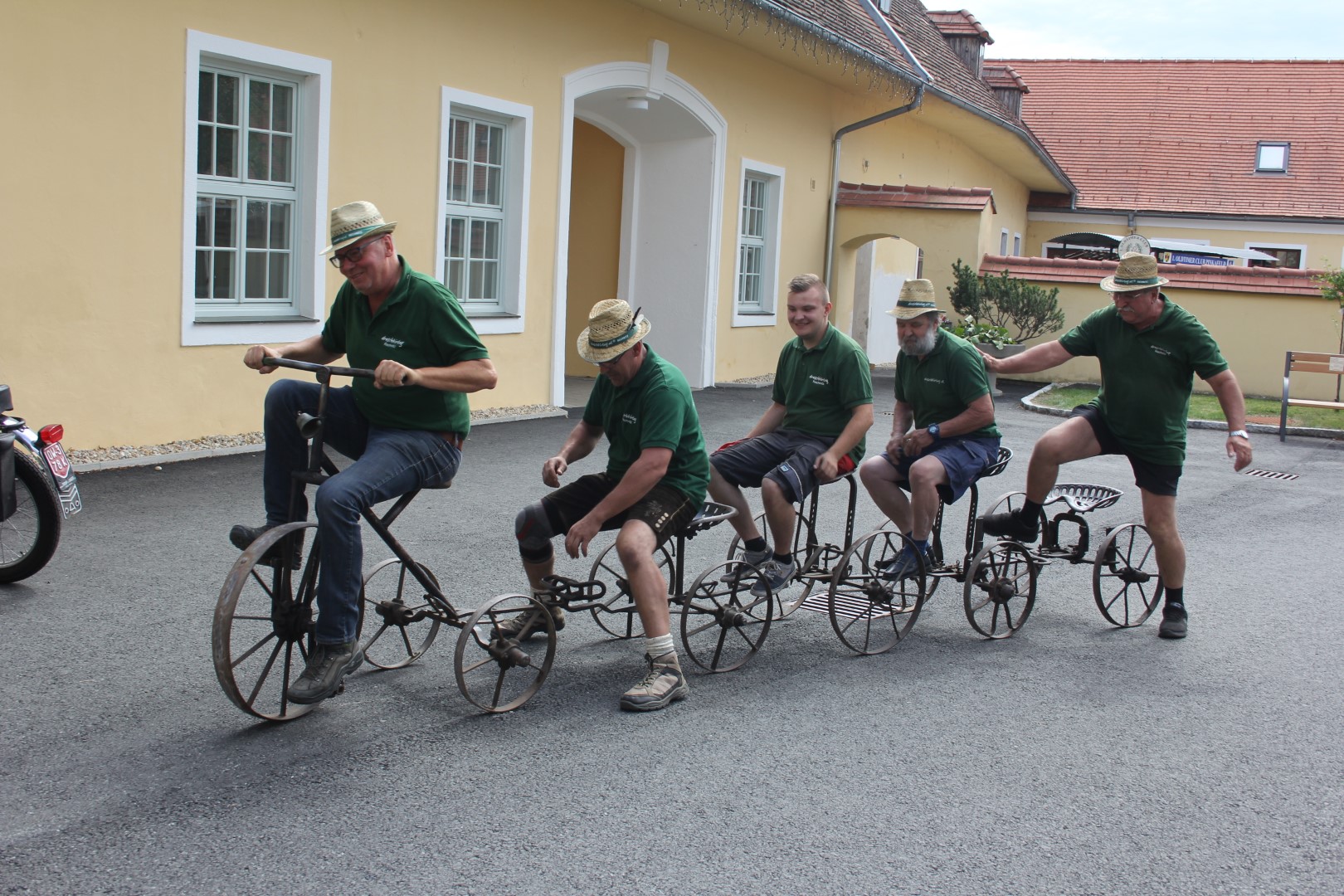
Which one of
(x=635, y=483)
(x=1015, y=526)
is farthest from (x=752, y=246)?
(x=635, y=483)

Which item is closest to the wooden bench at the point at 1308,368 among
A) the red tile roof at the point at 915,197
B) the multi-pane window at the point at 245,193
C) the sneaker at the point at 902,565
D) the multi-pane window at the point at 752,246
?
the red tile roof at the point at 915,197

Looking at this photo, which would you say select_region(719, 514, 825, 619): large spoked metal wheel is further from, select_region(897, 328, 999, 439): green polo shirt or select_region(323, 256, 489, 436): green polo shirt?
select_region(323, 256, 489, 436): green polo shirt

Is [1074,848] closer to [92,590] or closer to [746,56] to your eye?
[92,590]

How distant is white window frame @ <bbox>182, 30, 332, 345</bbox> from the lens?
9.57 m

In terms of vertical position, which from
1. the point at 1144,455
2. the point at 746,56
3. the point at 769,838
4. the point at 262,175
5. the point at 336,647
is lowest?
the point at 769,838

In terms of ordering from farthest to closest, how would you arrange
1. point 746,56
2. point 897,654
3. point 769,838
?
point 746,56 → point 897,654 → point 769,838

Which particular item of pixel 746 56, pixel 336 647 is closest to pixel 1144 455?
pixel 336 647

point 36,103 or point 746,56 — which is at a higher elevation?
point 746,56

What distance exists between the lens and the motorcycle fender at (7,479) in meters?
5.78

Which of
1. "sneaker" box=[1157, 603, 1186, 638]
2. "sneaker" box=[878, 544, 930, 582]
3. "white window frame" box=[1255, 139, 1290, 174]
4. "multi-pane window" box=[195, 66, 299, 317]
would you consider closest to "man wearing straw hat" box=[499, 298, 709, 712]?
"sneaker" box=[878, 544, 930, 582]

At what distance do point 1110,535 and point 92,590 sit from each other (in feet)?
16.1

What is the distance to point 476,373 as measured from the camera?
185 inches

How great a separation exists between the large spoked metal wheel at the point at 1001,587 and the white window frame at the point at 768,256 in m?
11.8

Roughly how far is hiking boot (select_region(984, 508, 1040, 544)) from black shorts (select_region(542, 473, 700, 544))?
1936 mm
